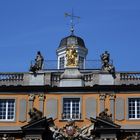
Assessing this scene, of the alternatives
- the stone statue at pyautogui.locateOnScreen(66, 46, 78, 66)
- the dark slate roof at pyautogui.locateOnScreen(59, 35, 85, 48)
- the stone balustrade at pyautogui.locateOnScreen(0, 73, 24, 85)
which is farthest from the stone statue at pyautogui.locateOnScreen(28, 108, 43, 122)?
the dark slate roof at pyautogui.locateOnScreen(59, 35, 85, 48)

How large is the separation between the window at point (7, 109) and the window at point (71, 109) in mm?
3895

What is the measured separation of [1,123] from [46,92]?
4.10m

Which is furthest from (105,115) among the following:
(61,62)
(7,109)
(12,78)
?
(61,62)

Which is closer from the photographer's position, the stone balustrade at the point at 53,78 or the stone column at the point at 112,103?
the stone column at the point at 112,103

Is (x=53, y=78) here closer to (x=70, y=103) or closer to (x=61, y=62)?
(x=70, y=103)

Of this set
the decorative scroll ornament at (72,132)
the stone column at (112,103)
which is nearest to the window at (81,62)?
the stone column at (112,103)

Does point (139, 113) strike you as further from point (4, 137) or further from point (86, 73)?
point (4, 137)

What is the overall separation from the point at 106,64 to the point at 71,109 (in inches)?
171

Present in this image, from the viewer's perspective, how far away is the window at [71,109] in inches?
2074

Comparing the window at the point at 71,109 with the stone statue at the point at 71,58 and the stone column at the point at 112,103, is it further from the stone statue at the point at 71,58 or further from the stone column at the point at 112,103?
the stone statue at the point at 71,58

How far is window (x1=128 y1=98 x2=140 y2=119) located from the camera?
52.4 m

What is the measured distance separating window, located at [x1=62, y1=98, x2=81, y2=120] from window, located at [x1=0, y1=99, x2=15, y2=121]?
3895 mm

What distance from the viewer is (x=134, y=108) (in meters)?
52.7

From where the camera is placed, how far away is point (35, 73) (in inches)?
2112
